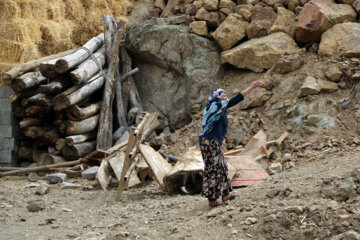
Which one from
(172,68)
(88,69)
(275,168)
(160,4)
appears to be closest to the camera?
(275,168)

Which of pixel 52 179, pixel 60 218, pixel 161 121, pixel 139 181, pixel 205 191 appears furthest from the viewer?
pixel 161 121

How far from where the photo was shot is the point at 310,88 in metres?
8.62

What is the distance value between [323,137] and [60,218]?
4801mm

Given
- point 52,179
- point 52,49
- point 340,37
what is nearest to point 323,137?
point 340,37

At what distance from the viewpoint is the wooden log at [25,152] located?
33.1ft

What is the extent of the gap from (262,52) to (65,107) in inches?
179

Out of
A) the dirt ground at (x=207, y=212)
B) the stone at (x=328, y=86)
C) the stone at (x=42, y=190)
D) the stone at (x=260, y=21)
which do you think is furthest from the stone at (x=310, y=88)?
the stone at (x=42, y=190)

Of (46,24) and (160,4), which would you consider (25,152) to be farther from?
(160,4)

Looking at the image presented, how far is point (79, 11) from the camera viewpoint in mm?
12297

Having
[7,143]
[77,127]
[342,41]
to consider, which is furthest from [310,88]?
[7,143]

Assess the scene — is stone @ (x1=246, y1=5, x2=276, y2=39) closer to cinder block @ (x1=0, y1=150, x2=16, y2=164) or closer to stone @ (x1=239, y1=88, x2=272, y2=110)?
stone @ (x1=239, y1=88, x2=272, y2=110)

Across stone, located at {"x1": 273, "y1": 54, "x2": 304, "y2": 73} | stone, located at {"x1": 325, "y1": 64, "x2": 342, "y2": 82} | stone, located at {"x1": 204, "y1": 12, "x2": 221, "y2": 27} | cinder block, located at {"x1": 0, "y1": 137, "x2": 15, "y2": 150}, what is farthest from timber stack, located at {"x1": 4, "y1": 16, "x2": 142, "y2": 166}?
stone, located at {"x1": 325, "y1": 64, "x2": 342, "y2": 82}

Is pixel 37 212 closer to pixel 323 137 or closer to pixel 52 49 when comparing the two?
pixel 323 137

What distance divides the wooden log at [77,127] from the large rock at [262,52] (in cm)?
359
